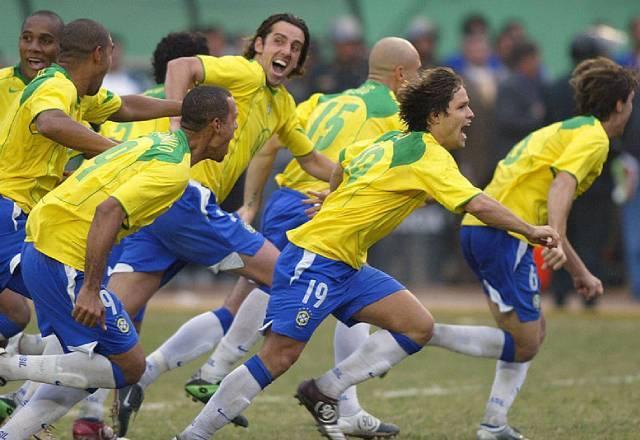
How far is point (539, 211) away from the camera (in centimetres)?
820

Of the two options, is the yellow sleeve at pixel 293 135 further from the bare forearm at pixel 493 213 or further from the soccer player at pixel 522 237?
the bare forearm at pixel 493 213

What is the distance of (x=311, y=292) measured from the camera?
6.99 meters

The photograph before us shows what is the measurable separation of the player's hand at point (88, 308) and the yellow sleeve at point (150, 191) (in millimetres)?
370

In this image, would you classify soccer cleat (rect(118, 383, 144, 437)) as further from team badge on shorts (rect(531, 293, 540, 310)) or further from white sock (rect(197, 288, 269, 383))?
team badge on shorts (rect(531, 293, 540, 310))

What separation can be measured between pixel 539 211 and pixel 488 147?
25.8ft

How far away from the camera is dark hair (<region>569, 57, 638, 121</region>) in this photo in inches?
322

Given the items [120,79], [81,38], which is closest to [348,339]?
[81,38]

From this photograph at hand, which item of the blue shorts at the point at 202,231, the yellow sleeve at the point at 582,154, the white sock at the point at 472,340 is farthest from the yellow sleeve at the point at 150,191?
the yellow sleeve at the point at 582,154

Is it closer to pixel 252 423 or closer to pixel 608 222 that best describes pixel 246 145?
pixel 252 423

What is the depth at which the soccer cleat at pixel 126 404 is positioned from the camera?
25.6ft

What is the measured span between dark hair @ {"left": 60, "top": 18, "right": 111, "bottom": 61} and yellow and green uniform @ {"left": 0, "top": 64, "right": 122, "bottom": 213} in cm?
12

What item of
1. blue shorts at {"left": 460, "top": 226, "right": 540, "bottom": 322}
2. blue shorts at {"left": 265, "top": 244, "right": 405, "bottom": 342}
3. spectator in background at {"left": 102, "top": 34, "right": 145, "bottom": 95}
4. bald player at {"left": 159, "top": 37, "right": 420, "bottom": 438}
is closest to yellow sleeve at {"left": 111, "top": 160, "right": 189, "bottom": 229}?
blue shorts at {"left": 265, "top": 244, "right": 405, "bottom": 342}

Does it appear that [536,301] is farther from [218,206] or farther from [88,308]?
[88,308]

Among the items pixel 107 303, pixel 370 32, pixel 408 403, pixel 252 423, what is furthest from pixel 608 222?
pixel 107 303
